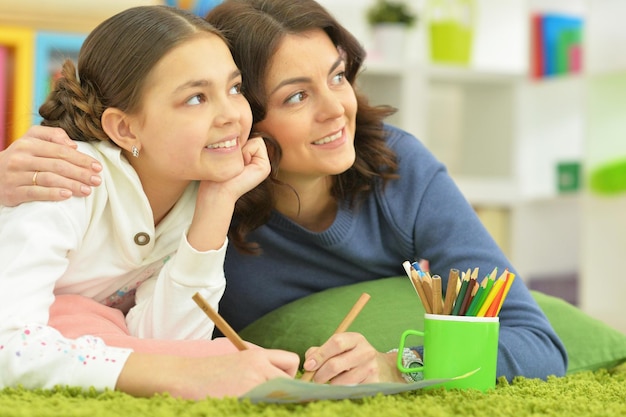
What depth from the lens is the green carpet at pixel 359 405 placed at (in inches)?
36.3

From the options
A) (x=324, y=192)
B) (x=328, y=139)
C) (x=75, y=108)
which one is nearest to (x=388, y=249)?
(x=324, y=192)

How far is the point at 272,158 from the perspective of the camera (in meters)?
1.48

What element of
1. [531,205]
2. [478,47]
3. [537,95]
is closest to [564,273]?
[531,205]

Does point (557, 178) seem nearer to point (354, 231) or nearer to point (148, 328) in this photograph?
point (354, 231)

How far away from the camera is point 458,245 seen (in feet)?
4.74

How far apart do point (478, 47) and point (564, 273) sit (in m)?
1.07

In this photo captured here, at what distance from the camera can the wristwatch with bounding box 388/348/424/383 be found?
4.02ft

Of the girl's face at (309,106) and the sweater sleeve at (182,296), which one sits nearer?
the sweater sleeve at (182,296)

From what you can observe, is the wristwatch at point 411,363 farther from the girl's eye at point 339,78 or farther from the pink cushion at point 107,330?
the girl's eye at point 339,78

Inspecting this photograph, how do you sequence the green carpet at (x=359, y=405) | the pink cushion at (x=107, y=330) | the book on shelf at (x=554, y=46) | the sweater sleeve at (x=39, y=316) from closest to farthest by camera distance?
1. the green carpet at (x=359, y=405)
2. the sweater sleeve at (x=39, y=316)
3. the pink cushion at (x=107, y=330)
4. the book on shelf at (x=554, y=46)

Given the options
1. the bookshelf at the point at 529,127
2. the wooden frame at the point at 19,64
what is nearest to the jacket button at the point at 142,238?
the wooden frame at the point at 19,64

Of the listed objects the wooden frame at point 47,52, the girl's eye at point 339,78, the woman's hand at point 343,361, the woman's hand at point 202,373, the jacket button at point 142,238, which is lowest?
the woman's hand at point 343,361

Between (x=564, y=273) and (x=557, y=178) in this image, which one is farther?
(x=564, y=273)

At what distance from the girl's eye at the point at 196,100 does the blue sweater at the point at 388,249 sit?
0.36m
